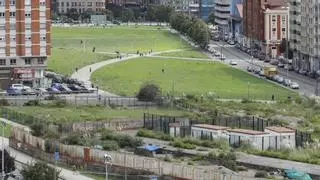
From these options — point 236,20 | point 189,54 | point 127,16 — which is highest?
point 127,16

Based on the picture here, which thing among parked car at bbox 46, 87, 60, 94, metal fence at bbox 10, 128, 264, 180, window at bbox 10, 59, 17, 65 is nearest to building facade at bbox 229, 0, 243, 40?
window at bbox 10, 59, 17, 65

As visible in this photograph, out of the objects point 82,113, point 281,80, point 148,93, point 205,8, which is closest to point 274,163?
point 82,113

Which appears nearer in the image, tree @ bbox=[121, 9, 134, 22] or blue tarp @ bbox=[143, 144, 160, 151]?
blue tarp @ bbox=[143, 144, 160, 151]

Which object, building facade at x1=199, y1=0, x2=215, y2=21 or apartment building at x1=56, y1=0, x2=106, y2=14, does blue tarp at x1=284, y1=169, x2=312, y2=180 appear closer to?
building facade at x1=199, y1=0, x2=215, y2=21

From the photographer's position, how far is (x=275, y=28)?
317 feet

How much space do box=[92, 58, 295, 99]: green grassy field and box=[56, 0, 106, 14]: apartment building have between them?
79548 millimetres

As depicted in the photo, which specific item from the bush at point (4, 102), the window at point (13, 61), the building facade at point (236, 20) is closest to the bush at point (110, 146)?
the bush at point (4, 102)

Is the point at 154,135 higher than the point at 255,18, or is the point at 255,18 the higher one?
the point at 255,18

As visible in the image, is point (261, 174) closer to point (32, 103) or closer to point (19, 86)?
point (32, 103)

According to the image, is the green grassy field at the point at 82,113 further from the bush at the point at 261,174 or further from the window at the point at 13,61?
the bush at the point at 261,174

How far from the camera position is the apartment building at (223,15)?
131375mm

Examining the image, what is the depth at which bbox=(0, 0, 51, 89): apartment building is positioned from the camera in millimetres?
63125

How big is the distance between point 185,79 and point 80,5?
96.4 metres

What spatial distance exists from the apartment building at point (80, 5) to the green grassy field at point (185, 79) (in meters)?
79.5
